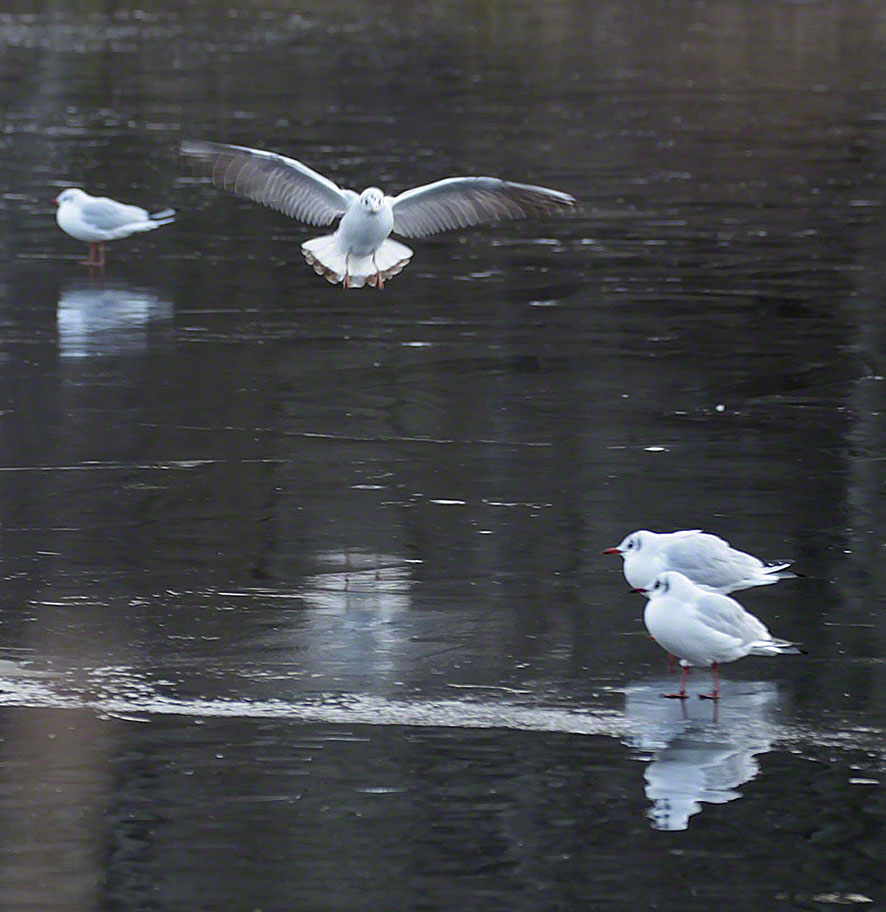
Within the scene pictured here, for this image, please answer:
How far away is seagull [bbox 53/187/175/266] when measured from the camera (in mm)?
18094

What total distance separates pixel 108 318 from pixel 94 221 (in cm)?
261

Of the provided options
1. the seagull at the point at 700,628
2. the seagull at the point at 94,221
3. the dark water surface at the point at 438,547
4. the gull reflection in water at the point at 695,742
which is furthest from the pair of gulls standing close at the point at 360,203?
the gull reflection in water at the point at 695,742

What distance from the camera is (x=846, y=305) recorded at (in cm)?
1648

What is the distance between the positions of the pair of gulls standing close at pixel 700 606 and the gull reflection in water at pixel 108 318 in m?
6.72

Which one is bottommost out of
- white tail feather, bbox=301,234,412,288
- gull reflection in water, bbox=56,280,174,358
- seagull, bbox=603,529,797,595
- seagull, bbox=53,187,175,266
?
seagull, bbox=603,529,797,595

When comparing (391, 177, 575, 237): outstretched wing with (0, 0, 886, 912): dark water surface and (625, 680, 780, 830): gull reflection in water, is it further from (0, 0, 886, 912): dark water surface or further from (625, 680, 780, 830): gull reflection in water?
(625, 680, 780, 830): gull reflection in water

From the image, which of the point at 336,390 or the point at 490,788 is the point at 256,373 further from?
the point at 490,788

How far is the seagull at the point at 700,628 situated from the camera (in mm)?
7750

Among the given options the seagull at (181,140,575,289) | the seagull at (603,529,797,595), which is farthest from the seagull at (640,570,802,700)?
the seagull at (181,140,575,289)

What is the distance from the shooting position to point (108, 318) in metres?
15.8

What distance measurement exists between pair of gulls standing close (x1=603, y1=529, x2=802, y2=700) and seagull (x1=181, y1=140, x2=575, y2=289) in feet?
14.1

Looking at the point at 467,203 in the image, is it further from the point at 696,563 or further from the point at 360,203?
the point at 696,563

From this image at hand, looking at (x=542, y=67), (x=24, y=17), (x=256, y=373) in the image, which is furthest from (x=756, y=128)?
(x=24, y=17)

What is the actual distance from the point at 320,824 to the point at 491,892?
712 millimetres
